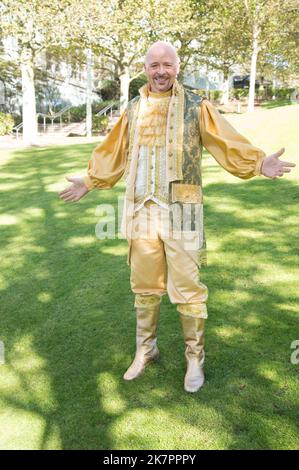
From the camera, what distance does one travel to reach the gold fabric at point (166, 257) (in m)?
3.69

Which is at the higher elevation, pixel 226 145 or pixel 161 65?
pixel 161 65

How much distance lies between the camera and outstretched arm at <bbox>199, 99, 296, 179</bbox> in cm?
355

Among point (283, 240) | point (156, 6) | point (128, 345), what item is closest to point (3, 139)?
point (156, 6)

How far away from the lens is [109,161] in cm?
398

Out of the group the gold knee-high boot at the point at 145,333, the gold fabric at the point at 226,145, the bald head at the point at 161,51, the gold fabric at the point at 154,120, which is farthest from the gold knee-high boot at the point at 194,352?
the bald head at the point at 161,51

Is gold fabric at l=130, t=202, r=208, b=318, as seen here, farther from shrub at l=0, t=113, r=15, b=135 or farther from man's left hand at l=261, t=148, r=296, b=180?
shrub at l=0, t=113, r=15, b=135

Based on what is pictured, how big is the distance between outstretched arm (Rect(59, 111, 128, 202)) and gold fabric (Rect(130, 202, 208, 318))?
426 millimetres

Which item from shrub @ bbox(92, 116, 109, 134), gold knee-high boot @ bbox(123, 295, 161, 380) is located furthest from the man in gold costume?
shrub @ bbox(92, 116, 109, 134)

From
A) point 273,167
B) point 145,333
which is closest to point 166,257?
point 145,333

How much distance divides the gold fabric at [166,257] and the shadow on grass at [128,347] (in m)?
0.66

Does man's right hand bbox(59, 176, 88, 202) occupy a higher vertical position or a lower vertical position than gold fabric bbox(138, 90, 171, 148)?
lower

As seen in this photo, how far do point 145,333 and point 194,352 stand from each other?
0.43 m

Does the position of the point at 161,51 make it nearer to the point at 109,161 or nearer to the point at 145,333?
the point at 109,161

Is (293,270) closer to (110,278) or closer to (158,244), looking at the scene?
(110,278)
